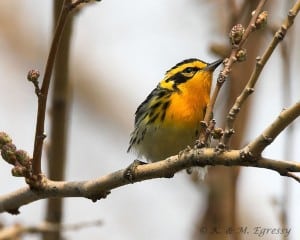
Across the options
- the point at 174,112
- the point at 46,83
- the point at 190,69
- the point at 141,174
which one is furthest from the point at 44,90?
the point at 190,69

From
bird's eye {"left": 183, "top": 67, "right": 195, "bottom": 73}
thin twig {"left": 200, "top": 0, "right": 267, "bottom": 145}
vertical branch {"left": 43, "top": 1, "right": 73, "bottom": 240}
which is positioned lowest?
vertical branch {"left": 43, "top": 1, "right": 73, "bottom": 240}

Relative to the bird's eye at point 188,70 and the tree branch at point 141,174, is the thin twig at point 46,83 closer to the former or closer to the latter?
the tree branch at point 141,174

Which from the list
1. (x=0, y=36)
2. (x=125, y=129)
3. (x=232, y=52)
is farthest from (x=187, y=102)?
(x=0, y=36)

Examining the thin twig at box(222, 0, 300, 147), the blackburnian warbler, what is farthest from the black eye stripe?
the thin twig at box(222, 0, 300, 147)

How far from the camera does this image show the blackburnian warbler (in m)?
4.00

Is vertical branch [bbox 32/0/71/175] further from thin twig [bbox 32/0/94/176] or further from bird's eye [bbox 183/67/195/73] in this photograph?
bird's eye [bbox 183/67/195/73]

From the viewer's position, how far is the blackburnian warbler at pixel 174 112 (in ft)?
13.1

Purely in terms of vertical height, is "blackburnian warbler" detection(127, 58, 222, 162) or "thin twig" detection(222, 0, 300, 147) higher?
"thin twig" detection(222, 0, 300, 147)

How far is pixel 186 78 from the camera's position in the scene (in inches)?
175

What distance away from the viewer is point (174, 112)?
413cm

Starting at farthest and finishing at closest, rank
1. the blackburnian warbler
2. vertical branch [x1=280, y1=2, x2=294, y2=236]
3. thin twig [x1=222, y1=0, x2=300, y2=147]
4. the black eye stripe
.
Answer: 1. the black eye stripe
2. the blackburnian warbler
3. vertical branch [x1=280, y1=2, x2=294, y2=236]
4. thin twig [x1=222, y1=0, x2=300, y2=147]

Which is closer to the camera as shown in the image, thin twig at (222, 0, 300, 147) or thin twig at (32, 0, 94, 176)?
thin twig at (222, 0, 300, 147)

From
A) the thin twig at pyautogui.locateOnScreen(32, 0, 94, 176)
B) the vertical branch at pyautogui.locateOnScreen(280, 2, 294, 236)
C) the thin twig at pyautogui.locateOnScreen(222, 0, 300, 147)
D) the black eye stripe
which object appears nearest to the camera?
the thin twig at pyautogui.locateOnScreen(222, 0, 300, 147)

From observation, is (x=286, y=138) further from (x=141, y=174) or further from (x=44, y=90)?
(x=44, y=90)
